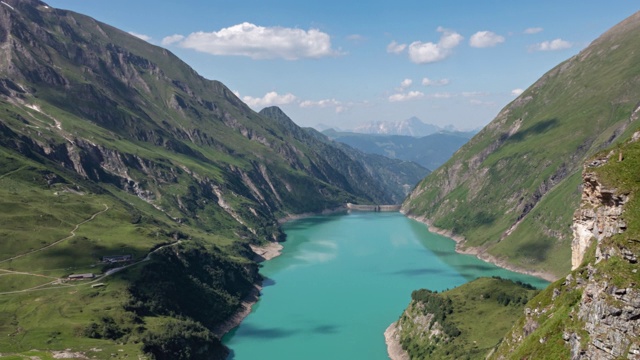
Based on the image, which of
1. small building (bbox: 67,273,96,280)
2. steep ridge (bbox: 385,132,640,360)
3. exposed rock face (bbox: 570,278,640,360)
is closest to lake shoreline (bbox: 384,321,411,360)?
steep ridge (bbox: 385,132,640,360)

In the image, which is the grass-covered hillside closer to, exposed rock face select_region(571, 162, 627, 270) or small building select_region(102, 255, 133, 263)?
exposed rock face select_region(571, 162, 627, 270)

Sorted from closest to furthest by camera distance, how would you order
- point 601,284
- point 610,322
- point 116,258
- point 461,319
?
point 610,322
point 601,284
point 461,319
point 116,258

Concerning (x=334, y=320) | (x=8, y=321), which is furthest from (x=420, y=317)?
(x=8, y=321)

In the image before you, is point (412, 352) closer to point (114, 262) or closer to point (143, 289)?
point (143, 289)

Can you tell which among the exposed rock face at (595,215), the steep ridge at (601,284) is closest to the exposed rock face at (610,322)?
the steep ridge at (601,284)

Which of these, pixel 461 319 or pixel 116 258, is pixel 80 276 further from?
pixel 461 319

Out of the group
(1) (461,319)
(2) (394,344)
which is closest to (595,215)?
(1) (461,319)
